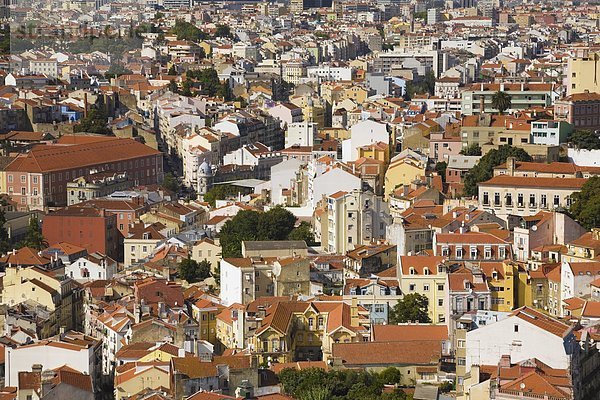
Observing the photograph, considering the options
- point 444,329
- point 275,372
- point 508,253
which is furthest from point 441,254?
point 275,372

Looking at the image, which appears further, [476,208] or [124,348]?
[476,208]

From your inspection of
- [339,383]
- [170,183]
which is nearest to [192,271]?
[339,383]

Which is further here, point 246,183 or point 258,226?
point 246,183

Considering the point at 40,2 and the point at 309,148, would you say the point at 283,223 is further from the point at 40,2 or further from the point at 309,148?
the point at 40,2

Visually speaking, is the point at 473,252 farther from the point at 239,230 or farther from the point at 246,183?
the point at 246,183

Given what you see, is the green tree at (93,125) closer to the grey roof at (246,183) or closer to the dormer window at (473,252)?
the grey roof at (246,183)

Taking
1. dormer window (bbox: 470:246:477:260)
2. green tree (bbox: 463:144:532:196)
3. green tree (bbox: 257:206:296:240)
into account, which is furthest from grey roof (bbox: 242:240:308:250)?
green tree (bbox: 463:144:532:196)
